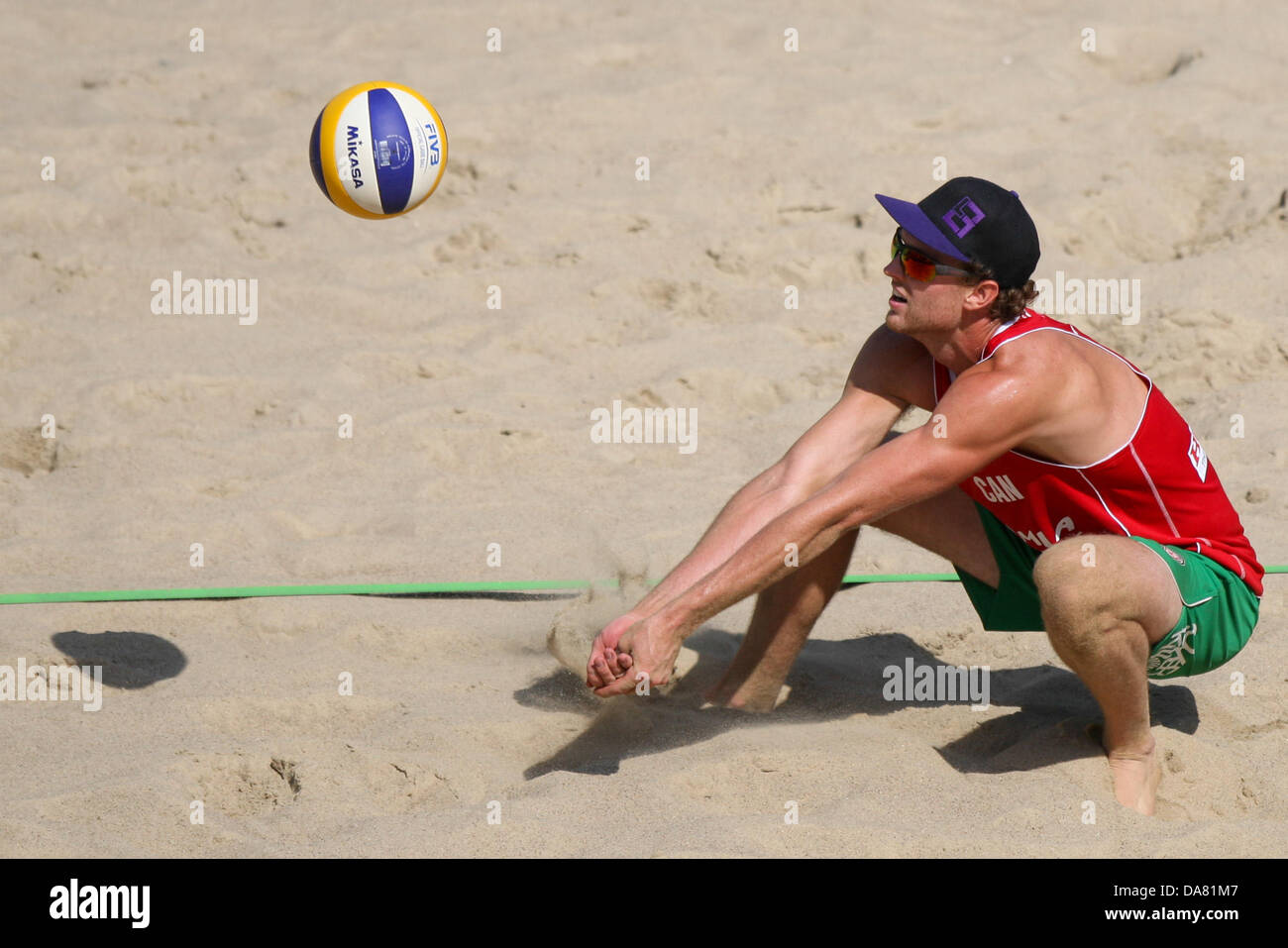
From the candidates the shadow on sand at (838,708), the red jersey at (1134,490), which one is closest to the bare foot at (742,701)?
the shadow on sand at (838,708)

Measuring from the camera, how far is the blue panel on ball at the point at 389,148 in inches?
143

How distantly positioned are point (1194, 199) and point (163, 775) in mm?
4349

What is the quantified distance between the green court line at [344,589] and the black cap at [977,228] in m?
1.06

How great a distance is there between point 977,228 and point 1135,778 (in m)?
1.09

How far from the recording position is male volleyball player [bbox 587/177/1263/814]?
2580 mm

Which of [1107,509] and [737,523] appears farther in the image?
[737,523]

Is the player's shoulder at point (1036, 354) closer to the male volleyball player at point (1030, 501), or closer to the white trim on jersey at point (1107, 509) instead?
the male volleyball player at point (1030, 501)

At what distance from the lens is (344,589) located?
3596mm

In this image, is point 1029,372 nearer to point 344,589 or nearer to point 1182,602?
point 1182,602

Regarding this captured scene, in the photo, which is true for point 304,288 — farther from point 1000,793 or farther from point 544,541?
point 1000,793

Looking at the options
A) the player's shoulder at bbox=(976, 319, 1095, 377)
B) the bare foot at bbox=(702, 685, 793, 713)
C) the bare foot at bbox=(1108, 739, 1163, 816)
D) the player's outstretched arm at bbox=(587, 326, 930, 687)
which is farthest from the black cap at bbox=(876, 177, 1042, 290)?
the bare foot at bbox=(702, 685, 793, 713)

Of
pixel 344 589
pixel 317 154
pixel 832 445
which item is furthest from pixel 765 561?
pixel 317 154

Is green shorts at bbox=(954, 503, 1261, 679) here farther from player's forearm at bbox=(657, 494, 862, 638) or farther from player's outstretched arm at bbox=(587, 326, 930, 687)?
player's forearm at bbox=(657, 494, 862, 638)

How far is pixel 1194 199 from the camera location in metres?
5.35
